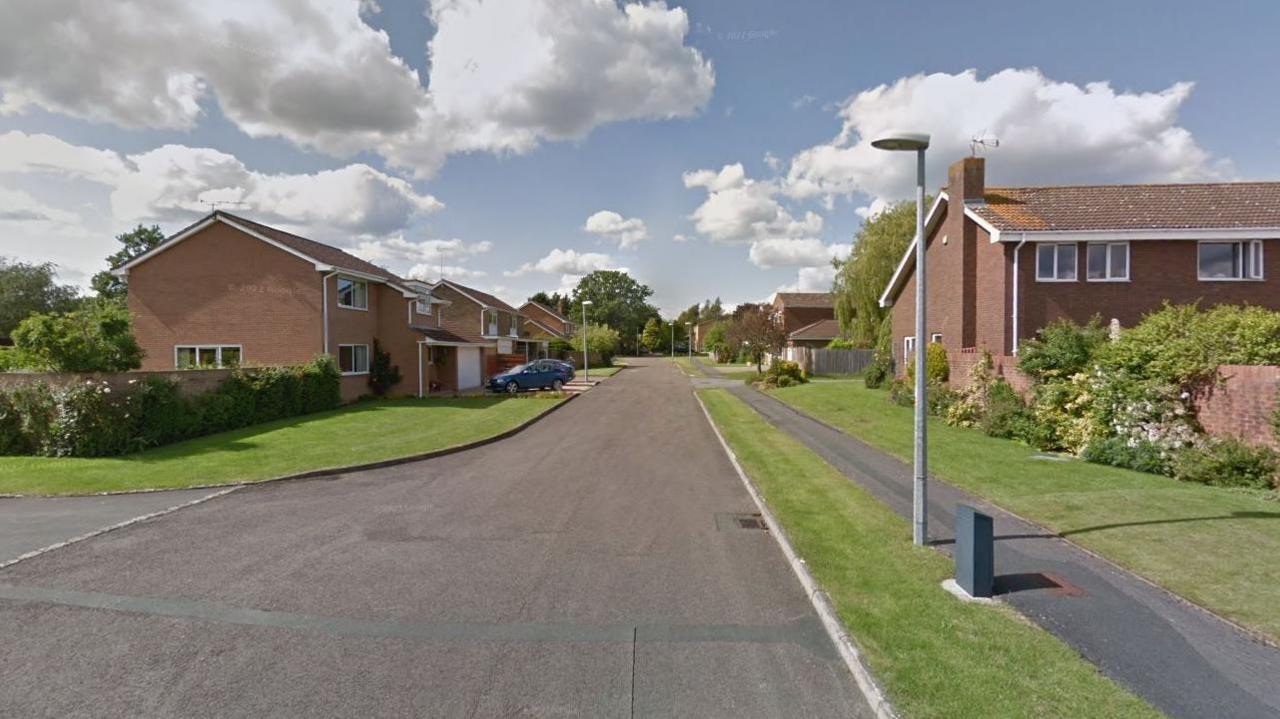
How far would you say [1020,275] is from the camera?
63.6 feet

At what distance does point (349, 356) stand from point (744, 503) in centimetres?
2146

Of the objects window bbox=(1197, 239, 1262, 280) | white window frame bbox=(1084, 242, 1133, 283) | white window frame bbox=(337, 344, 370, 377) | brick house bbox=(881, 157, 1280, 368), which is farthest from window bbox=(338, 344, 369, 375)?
window bbox=(1197, 239, 1262, 280)

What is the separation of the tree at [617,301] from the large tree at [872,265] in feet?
208

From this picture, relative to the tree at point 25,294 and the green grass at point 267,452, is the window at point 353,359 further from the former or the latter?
the tree at point 25,294

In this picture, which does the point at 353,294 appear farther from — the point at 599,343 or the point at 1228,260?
the point at 599,343

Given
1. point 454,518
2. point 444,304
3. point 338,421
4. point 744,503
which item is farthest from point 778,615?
point 444,304

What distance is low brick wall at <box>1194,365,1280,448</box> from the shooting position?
31.6 feet

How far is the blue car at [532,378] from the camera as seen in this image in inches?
1264

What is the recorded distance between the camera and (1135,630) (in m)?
4.91

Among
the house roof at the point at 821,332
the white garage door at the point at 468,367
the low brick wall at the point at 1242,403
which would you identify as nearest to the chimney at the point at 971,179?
the low brick wall at the point at 1242,403

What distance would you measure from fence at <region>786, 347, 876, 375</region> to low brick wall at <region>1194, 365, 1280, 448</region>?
30.9 meters

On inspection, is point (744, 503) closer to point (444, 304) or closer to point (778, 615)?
point (778, 615)

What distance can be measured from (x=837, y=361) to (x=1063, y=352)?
2934cm

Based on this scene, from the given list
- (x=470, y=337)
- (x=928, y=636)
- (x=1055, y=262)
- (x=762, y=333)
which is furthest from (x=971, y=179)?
(x=470, y=337)
